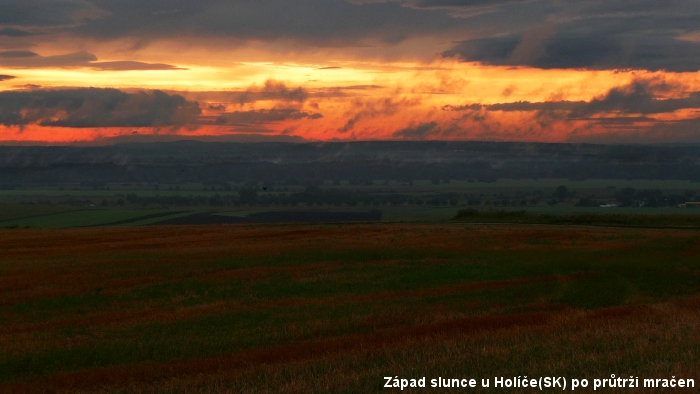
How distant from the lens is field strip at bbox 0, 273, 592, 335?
27.0 m

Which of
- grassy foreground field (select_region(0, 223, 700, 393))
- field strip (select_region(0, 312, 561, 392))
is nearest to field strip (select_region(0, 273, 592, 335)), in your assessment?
grassy foreground field (select_region(0, 223, 700, 393))

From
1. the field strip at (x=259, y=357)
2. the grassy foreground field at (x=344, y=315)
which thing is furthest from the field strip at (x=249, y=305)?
the field strip at (x=259, y=357)

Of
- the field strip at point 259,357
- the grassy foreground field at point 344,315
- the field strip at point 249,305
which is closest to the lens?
the grassy foreground field at point 344,315

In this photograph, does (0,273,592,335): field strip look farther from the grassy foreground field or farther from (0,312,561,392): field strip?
(0,312,561,392): field strip

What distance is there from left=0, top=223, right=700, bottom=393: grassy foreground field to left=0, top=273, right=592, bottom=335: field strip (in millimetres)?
99

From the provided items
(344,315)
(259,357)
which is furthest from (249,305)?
(259,357)

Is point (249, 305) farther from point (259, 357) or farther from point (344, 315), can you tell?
point (259, 357)

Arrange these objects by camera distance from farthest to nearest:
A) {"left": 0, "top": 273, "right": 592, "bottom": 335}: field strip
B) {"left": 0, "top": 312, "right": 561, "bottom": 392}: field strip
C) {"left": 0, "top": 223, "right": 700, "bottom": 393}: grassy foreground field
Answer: {"left": 0, "top": 273, "right": 592, "bottom": 335}: field strip → {"left": 0, "top": 312, "right": 561, "bottom": 392}: field strip → {"left": 0, "top": 223, "right": 700, "bottom": 393}: grassy foreground field

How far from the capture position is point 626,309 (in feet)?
82.4

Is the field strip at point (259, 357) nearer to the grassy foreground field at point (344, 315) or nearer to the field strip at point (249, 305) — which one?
the grassy foreground field at point (344, 315)

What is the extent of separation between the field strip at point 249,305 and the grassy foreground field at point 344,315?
0.32ft

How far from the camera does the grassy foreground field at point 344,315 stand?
54.2ft

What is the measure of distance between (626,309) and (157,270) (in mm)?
27954

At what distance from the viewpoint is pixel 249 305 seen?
101 ft
